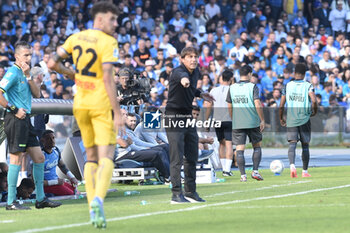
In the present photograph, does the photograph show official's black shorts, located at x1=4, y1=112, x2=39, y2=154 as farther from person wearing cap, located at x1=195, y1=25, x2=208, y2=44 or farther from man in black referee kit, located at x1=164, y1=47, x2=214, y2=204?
person wearing cap, located at x1=195, y1=25, x2=208, y2=44

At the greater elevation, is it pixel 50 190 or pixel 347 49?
pixel 347 49

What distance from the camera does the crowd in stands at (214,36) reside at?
1039 inches

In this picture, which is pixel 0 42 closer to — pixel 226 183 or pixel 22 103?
pixel 226 183

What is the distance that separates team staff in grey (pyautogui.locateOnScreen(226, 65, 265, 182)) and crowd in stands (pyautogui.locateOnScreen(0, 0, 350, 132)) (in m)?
7.32

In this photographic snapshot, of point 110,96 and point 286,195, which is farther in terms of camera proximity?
point 286,195

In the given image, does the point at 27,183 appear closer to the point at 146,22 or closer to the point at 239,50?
the point at 239,50

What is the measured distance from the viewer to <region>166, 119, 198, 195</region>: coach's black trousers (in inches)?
413

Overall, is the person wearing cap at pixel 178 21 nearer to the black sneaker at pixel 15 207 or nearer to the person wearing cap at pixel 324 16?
the person wearing cap at pixel 324 16

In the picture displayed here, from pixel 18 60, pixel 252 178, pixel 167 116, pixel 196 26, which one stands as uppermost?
pixel 196 26

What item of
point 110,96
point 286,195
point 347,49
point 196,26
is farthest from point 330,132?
point 110,96

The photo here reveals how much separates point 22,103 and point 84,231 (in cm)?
332

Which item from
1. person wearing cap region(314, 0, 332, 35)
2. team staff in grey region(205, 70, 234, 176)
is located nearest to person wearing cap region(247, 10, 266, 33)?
person wearing cap region(314, 0, 332, 35)

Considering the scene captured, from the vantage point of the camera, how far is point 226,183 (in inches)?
586

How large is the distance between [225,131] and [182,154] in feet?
23.7
